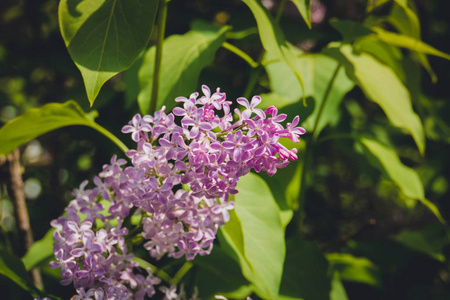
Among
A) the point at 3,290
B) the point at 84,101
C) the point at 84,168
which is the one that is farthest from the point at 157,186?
the point at 84,168

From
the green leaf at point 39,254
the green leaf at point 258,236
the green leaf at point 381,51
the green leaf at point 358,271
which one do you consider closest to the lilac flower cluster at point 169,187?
the green leaf at point 258,236

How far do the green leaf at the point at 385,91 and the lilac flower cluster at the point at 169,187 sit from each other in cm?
35

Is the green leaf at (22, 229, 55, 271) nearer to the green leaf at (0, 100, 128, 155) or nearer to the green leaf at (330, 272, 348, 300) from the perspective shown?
the green leaf at (0, 100, 128, 155)

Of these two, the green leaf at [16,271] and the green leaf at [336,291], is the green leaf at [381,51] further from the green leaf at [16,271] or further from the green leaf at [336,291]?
the green leaf at [16,271]

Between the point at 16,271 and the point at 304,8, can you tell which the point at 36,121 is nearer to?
the point at 16,271

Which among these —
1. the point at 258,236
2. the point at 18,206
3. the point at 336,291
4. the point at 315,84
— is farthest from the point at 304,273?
the point at 18,206

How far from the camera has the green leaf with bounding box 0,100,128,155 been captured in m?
0.70

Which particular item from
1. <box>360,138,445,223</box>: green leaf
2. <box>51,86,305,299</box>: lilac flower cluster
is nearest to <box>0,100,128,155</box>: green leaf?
<box>51,86,305,299</box>: lilac flower cluster

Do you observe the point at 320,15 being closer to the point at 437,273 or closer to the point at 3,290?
the point at 437,273

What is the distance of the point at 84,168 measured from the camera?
5.58ft

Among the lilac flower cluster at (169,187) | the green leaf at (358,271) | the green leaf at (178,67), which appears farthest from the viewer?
the green leaf at (358,271)

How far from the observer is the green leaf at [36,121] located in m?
0.70

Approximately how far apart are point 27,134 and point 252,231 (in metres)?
0.44

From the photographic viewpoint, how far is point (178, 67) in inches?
34.9
